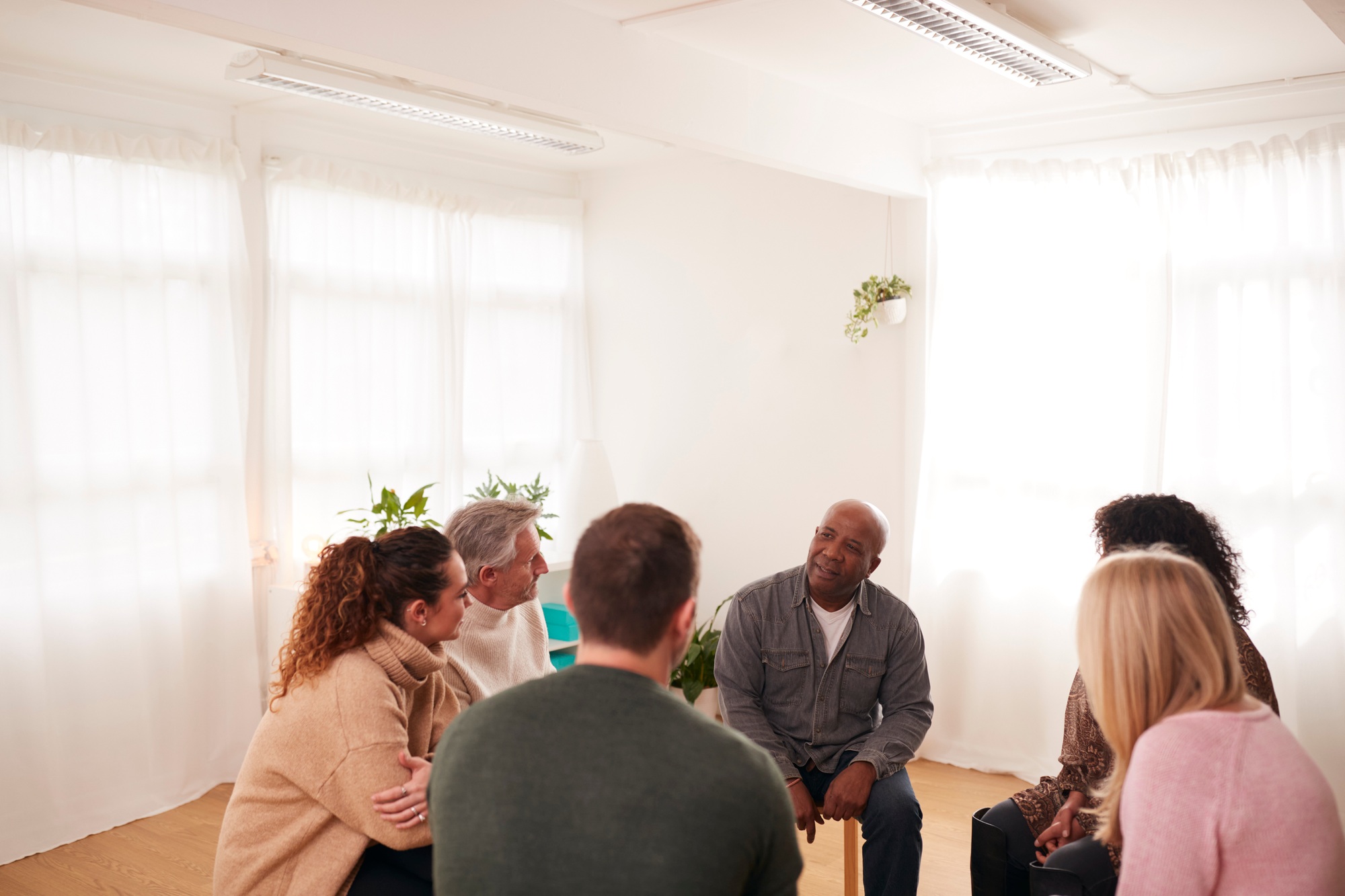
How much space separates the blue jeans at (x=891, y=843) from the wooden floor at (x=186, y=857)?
0.72 metres

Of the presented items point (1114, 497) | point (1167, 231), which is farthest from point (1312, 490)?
point (1167, 231)

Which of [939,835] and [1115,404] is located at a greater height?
[1115,404]

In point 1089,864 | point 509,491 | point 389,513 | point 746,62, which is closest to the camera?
point 1089,864

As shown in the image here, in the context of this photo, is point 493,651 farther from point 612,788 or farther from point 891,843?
point 612,788

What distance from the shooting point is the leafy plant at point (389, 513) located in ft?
14.4

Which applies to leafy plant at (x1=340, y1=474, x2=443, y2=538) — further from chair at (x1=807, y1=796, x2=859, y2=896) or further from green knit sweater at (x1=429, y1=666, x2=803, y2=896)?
green knit sweater at (x1=429, y1=666, x2=803, y2=896)

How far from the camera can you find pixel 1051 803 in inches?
100

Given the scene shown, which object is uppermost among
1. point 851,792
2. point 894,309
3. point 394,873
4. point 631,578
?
point 894,309

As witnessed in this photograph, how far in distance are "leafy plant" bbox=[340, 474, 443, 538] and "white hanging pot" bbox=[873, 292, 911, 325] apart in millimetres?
2041

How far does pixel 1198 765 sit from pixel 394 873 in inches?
57.3

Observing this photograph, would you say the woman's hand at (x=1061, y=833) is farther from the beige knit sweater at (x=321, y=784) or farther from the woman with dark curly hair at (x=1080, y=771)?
the beige knit sweater at (x=321, y=784)

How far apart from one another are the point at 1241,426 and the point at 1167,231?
77cm

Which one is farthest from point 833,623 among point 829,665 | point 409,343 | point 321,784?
point 409,343

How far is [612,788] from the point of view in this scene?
1.28 meters
